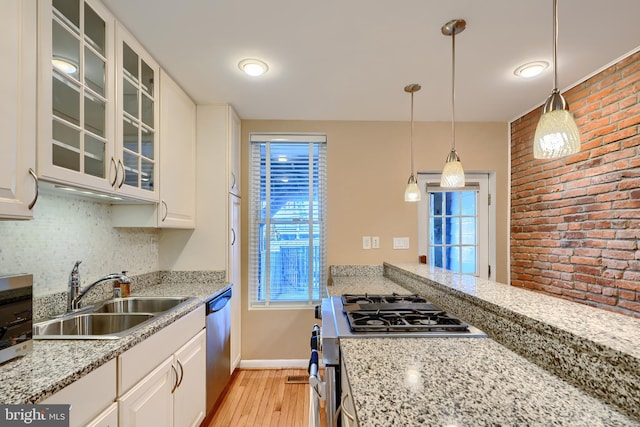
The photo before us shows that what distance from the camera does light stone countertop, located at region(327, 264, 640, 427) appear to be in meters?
0.67

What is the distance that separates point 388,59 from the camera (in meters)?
1.88

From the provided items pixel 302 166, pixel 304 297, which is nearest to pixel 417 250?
pixel 304 297

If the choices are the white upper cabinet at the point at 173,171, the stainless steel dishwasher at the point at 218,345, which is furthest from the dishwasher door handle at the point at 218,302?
the white upper cabinet at the point at 173,171

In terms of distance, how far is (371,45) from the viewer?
174cm

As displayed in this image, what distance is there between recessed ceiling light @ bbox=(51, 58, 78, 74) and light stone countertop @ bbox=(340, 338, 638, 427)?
1536 millimetres

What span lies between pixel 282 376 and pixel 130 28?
2733 millimetres

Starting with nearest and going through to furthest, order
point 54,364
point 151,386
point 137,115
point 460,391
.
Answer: point 460,391 → point 54,364 → point 151,386 → point 137,115

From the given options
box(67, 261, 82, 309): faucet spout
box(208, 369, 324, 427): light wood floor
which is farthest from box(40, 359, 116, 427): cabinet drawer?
box(208, 369, 324, 427): light wood floor

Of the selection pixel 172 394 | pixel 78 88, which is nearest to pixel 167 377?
pixel 172 394

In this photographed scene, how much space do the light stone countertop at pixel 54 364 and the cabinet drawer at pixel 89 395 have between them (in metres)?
0.03

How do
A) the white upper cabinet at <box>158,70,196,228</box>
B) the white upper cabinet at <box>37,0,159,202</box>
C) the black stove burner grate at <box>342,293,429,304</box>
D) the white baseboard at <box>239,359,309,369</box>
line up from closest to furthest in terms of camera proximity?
1. the white upper cabinet at <box>37,0,159,202</box>
2. the black stove burner grate at <box>342,293,429,304</box>
3. the white upper cabinet at <box>158,70,196,228</box>
4. the white baseboard at <box>239,359,309,369</box>

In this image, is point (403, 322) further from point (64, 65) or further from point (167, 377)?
point (64, 65)

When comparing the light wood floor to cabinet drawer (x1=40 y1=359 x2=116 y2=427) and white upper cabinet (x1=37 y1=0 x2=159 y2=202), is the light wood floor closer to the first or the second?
cabinet drawer (x1=40 y1=359 x2=116 y2=427)

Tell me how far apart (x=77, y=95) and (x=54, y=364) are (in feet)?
3.43
